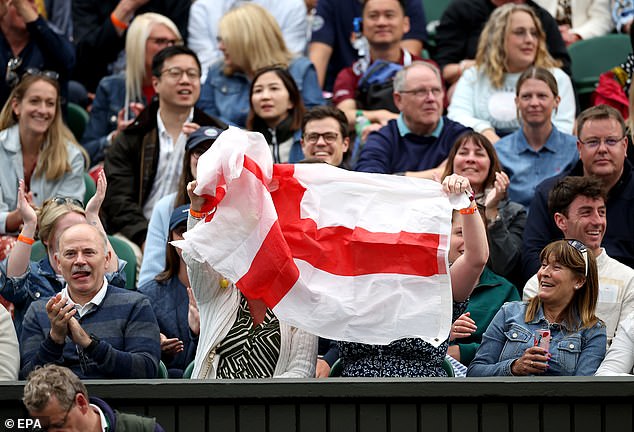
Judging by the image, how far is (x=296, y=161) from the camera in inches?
366

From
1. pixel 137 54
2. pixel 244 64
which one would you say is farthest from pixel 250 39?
pixel 137 54

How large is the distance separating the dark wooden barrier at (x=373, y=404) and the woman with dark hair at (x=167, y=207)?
7.09 feet

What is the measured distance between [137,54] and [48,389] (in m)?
5.57

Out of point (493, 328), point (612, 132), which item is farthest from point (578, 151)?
point (493, 328)

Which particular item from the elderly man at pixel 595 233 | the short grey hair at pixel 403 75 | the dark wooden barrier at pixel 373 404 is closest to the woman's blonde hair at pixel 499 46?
the short grey hair at pixel 403 75

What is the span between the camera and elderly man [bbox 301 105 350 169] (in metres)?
8.71

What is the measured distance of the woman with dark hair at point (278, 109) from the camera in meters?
9.54

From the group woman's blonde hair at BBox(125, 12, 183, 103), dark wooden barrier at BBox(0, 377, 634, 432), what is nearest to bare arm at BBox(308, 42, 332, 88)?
woman's blonde hair at BBox(125, 12, 183, 103)

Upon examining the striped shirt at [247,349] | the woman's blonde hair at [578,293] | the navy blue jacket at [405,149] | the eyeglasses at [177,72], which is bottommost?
the striped shirt at [247,349]

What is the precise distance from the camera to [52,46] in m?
10.4

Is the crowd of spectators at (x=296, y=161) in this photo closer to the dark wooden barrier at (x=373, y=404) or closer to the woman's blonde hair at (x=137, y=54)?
the woman's blonde hair at (x=137, y=54)

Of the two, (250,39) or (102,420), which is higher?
(250,39)

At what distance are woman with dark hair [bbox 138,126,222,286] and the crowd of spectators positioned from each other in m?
0.02

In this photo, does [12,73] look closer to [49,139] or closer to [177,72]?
[49,139]
